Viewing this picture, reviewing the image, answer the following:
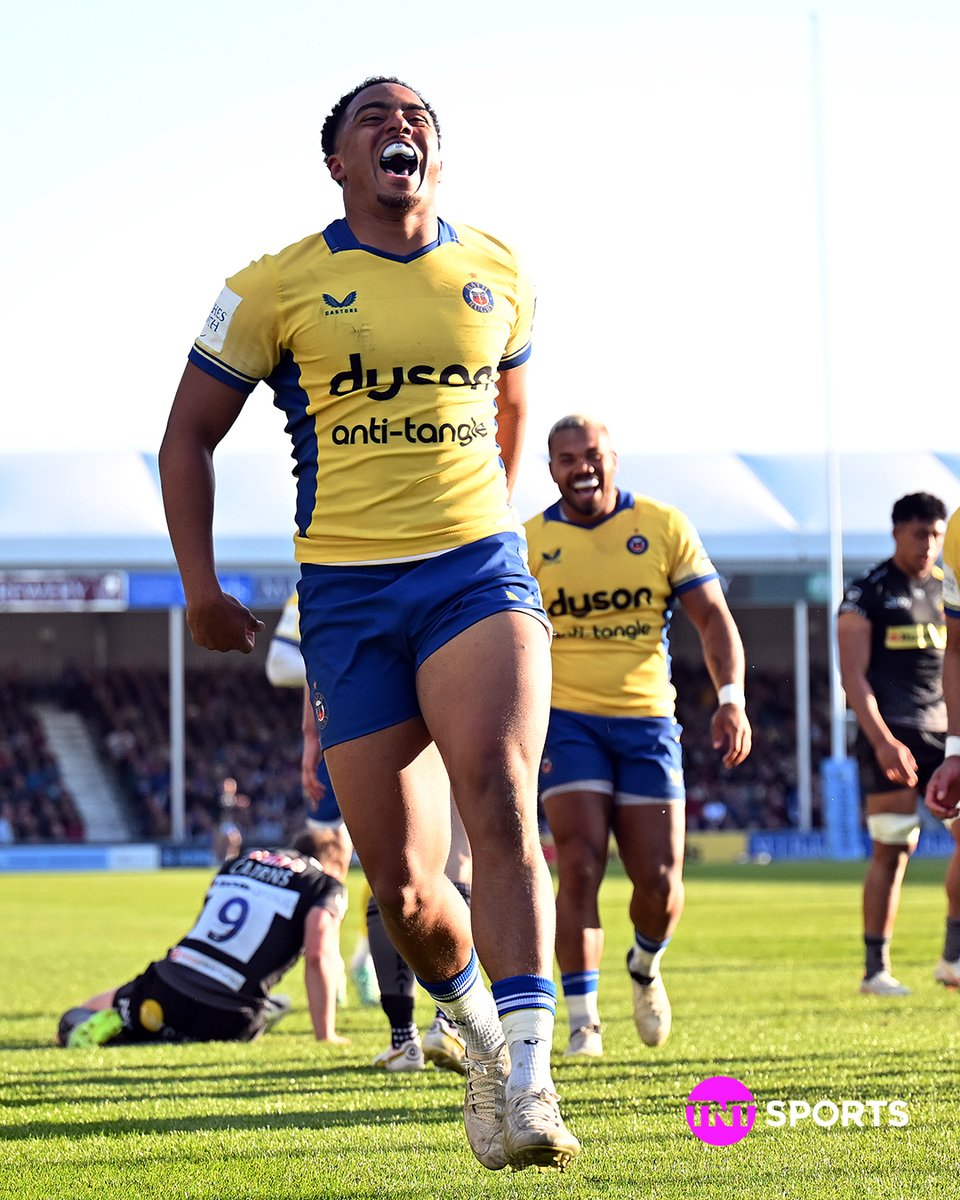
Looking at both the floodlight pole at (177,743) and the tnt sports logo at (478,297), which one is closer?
the tnt sports logo at (478,297)

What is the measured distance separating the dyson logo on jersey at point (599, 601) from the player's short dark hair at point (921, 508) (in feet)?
7.57

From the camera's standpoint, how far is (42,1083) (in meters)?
6.49

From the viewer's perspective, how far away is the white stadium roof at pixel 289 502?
136 ft

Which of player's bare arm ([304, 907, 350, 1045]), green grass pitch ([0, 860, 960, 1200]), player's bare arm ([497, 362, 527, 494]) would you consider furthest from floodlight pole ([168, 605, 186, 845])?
player's bare arm ([497, 362, 527, 494])

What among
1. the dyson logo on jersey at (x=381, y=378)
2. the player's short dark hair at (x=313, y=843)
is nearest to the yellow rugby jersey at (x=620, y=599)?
the player's short dark hair at (x=313, y=843)

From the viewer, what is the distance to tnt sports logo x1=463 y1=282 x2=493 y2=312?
443 cm

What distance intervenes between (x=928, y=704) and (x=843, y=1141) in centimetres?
501

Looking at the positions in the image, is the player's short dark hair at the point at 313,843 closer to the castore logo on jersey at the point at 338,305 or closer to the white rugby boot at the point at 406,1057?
the white rugby boot at the point at 406,1057

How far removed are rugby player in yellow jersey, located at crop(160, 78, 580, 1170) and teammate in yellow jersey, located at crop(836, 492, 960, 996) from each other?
5.19m

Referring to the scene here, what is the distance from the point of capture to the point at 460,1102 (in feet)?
18.6

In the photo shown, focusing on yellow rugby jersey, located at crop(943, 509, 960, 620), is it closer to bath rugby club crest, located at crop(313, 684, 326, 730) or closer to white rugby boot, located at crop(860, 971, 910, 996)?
bath rugby club crest, located at crop(313, 684, 326, 730)

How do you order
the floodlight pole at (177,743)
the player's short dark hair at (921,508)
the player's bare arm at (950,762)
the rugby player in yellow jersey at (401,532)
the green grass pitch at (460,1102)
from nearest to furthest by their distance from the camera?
the rugby player in yellow jersey at (401,532) → the green grass pitch at (460,1102) → the player's bare arm at (950,762) → the player's short dark hair at (921,508) → the floodlight pole at (177,743)

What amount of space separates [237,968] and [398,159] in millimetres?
4362

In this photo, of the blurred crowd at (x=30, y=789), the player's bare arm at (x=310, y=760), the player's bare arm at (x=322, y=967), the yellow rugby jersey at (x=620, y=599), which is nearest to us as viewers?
the player's bare arm at (x=310, y=760)
